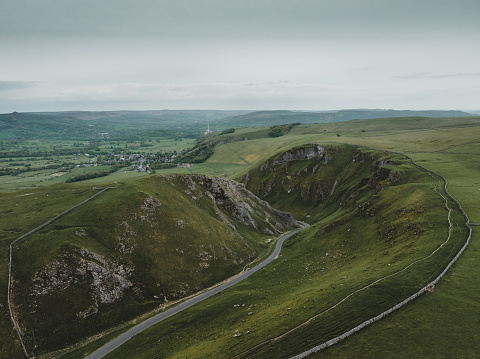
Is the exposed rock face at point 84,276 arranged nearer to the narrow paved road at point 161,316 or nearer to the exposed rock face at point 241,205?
the narrow paved road at point 161,316

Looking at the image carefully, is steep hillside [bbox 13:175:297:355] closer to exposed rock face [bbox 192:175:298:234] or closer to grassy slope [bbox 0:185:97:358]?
grassy slope [bbox 0:185:97:358]

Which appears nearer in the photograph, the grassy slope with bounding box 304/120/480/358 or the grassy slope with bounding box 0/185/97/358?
the grassy slope with bounding box 304/120/480/358

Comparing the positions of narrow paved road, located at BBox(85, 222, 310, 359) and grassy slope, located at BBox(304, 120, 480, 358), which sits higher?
grassy slope, located at BBox(304, 120, 480, 358)

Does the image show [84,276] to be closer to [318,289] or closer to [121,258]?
[121,258]

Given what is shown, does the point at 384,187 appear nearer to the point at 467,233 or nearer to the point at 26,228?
the point at 467,233

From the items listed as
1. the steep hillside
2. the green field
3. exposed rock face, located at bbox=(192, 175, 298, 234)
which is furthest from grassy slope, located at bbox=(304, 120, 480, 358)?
exposed rock face, located at bbox=(192, 175, 298, 234)

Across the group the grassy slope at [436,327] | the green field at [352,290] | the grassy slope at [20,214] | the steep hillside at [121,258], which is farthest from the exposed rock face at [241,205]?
the grassy slope at [436,327]
